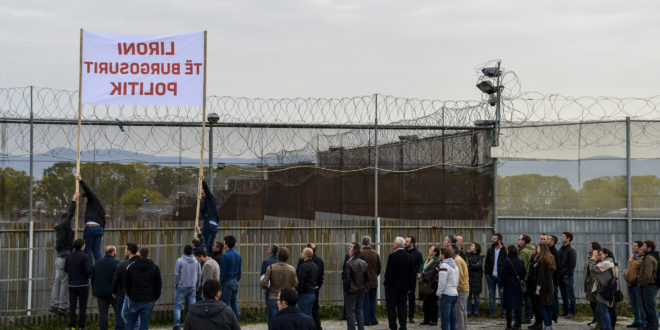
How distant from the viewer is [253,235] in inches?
538

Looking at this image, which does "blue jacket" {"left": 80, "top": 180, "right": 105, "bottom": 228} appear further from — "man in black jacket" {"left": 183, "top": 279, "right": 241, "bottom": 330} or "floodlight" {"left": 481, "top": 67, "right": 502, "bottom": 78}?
"floodlight" {"left": 481, "top": 67, "right": 502, "bottom": 78}

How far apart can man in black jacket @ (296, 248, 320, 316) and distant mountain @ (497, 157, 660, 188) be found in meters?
5.41

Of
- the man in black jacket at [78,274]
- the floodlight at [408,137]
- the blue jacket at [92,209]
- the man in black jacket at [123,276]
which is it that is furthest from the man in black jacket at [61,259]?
the floodlight at [408,137]

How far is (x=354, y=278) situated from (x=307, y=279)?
0.97m

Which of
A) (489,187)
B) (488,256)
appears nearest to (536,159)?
(489,187)

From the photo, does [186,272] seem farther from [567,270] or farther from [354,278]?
[567,270]

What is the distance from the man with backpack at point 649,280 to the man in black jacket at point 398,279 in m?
3.82

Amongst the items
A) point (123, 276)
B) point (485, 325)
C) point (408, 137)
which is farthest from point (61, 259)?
point (485, 325)

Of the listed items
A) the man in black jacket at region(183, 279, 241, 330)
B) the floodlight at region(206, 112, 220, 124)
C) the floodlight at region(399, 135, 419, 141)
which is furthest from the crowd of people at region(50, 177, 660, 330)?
the man in black jacket at region(183, 279, 241, 330)

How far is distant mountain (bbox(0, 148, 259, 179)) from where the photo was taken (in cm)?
1257

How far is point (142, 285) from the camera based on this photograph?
1028 centimetres

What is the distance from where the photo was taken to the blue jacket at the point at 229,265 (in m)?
11.7

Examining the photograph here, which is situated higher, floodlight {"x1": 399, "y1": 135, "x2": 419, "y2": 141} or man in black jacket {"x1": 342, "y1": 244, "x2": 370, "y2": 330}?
floodlight {"x1": 399, "y1": 135, "x2": 419, "y2": 141}

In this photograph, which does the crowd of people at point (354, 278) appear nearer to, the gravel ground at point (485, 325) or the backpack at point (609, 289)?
the backpack at point (609, 289)
